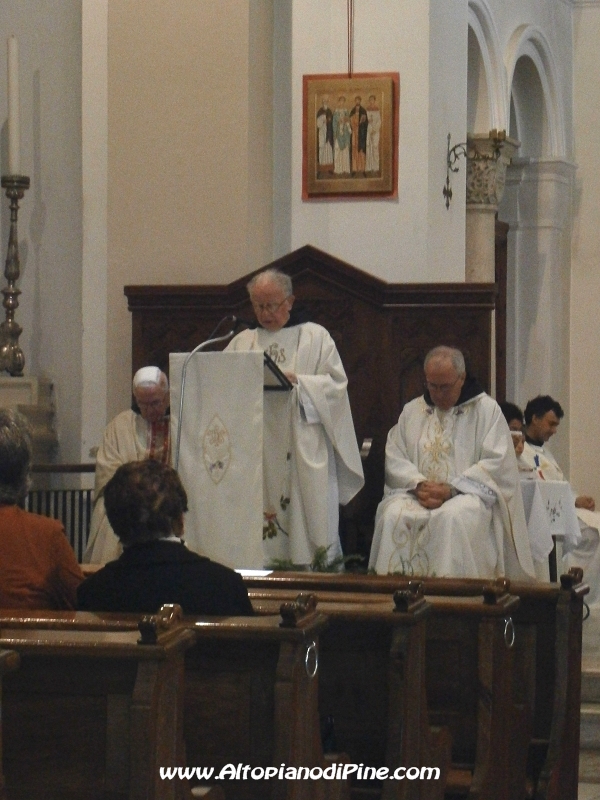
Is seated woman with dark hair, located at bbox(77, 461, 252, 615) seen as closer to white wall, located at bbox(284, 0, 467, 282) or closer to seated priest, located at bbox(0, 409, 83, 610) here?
seated priest, located at bbox(0, 409, 83, 610)

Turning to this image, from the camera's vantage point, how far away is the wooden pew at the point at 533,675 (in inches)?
161

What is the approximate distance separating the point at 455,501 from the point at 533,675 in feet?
7.83

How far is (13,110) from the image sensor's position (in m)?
7.66

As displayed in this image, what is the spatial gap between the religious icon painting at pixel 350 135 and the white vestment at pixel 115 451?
213 centimetres

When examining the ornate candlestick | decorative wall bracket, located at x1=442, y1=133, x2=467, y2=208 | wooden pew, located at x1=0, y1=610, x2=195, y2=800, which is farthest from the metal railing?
wooden pew, located at x1=0, y1=610, x2=195, y2=800

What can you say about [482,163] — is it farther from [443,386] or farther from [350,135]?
[443,386]

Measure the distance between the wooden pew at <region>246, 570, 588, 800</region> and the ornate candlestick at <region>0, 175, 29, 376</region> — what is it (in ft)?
12.0

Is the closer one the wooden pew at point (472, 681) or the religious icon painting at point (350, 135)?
the wooden pew at point (472, 681)

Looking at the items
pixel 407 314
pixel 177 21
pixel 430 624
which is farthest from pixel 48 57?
pixel 430 624

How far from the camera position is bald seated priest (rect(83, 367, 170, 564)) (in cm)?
682

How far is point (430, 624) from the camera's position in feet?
13.1

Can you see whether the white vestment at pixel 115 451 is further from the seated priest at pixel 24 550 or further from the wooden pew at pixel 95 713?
the wooden pew at pixel 95 713

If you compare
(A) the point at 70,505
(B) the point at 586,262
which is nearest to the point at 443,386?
(A) the point at 70,505

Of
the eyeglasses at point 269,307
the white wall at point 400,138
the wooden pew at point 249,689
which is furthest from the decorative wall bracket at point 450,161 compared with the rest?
the wooden pew at point 249,689
